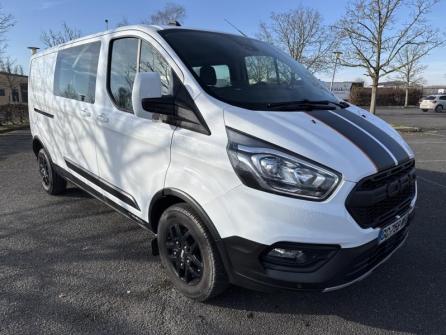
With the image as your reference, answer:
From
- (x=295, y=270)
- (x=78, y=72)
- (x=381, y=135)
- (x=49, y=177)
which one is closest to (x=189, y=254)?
(x=295, y=270)

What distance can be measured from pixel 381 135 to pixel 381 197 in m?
0.61

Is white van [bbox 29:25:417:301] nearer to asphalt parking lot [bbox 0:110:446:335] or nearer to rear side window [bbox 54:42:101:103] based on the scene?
rear side window [bbox 54:42:101:103]

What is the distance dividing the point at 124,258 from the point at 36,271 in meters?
0.77

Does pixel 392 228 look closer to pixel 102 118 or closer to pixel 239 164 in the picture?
pixel 239 164

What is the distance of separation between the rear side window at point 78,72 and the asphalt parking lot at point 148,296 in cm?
155

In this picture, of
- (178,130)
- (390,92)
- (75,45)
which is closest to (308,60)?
(75,45)

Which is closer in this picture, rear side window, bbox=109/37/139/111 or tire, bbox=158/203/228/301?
tire, bbox=158/203/228/301

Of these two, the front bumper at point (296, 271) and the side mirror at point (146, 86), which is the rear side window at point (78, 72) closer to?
the side mirror at point (146, 86)

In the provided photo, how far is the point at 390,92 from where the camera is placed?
49.5 metres

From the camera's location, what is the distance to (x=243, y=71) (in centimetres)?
317

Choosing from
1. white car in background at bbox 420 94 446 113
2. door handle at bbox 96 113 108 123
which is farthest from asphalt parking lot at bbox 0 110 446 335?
white car in background at bbox 420 94 446 113

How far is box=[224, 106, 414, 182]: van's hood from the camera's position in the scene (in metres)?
2.23

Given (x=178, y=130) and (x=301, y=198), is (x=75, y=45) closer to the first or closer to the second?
(x=178, y=130)

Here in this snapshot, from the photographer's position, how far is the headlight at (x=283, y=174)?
7.16ft
